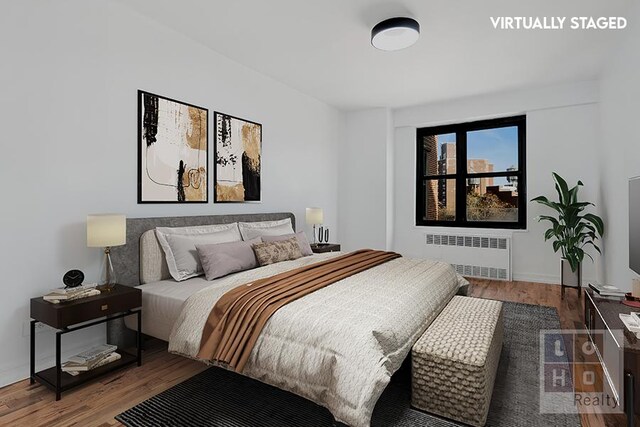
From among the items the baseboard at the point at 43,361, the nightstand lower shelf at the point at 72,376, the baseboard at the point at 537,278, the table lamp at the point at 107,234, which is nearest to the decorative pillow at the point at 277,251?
the table lamp at the point at 107,234

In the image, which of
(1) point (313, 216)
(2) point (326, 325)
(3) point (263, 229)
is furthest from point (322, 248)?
(2) point (326, 325)

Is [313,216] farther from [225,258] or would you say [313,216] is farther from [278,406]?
[278,406]

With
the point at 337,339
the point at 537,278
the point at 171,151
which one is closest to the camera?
the point at 337,339

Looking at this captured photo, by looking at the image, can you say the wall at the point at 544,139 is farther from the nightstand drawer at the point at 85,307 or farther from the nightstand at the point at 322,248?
the nightstand drawer at the point at 85,307

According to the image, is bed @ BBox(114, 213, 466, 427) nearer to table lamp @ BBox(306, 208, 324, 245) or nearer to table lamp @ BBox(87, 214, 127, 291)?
table lamp @ BBox(87, 214, 127, 291)

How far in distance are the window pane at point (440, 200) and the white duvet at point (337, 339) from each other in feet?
11.9

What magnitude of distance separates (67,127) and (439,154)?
5.14 meters

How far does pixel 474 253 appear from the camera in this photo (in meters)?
5.36

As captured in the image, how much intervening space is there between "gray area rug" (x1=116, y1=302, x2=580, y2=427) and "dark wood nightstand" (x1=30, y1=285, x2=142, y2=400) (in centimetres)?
51

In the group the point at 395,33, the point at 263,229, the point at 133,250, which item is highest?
the point at 395,33

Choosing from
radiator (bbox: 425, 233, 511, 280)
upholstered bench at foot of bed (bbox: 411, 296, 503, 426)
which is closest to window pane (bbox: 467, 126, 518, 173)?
radiator (bbox: 425, 233, 511, 280)

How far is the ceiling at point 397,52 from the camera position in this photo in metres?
2.87

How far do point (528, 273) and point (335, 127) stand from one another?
146 inches

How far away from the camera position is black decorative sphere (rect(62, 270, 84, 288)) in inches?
90.9
